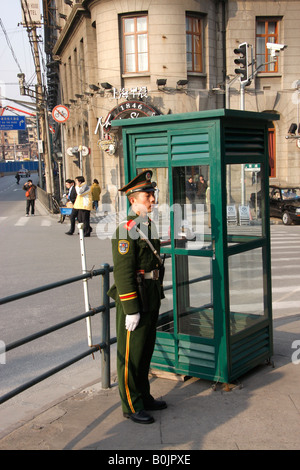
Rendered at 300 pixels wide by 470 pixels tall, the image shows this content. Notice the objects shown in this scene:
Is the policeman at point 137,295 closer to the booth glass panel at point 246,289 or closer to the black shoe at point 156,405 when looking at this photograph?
the black shoe at point 156,405

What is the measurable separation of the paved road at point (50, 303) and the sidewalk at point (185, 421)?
475 mm

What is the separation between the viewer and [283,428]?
3926 mm

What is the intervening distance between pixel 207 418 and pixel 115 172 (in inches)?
937

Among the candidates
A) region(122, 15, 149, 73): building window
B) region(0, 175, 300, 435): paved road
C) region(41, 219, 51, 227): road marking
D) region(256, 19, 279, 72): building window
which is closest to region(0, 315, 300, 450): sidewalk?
region(0, 175, 300, 435): paved road

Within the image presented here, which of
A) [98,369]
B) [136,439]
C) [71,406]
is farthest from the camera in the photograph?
[98,369]

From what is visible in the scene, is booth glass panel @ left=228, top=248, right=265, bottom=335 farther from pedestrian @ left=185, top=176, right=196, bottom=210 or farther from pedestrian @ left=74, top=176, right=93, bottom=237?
pedestrian @ left=74, top=176, right=93, bottom=237

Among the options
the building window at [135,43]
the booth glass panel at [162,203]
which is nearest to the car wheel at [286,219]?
the building window at [135,43]

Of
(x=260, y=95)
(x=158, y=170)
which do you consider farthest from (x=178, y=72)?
(x=158, y=170)

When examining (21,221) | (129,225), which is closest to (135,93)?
(21,221)

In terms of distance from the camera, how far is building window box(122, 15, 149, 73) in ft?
83.7

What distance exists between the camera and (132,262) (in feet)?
13.3

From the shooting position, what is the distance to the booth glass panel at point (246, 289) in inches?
197

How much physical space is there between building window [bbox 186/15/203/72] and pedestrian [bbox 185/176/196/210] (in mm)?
22394
